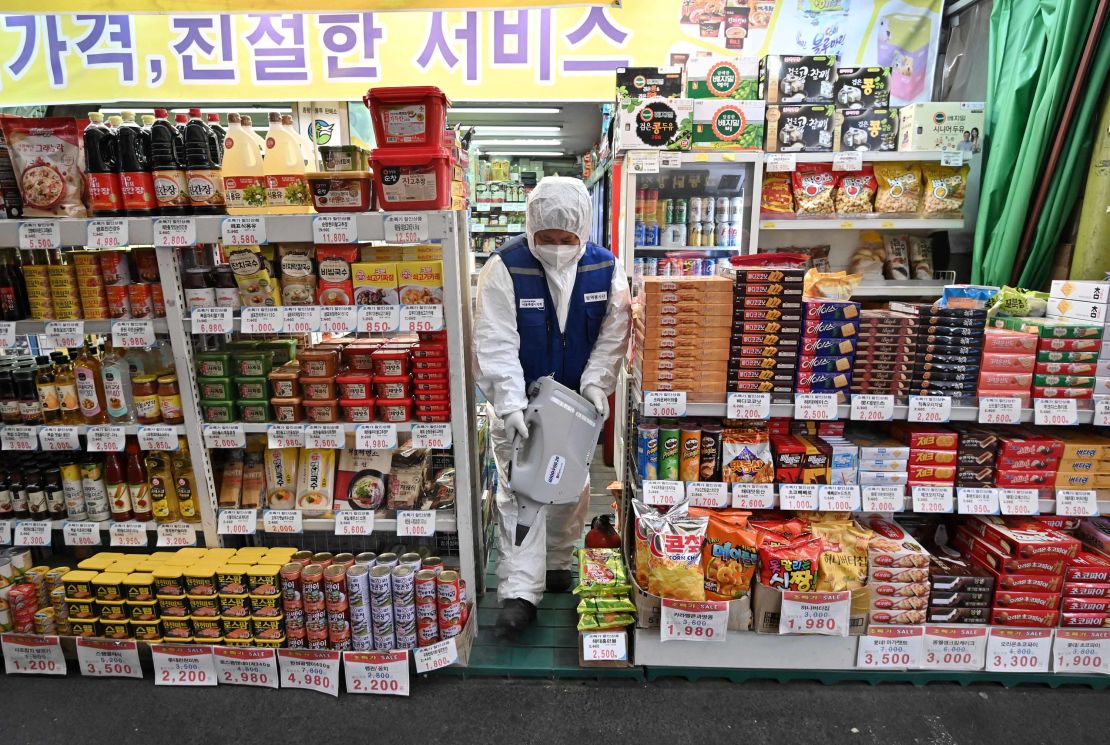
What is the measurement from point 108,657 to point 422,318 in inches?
72.3

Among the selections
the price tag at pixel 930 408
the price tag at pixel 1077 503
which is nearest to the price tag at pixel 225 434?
the price tag at pixel 930 408

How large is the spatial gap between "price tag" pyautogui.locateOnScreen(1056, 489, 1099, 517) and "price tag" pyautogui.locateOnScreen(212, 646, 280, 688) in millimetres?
3103

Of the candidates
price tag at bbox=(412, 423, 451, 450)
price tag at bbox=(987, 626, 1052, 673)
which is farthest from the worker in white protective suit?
price tag at bbox=(987, 626, 1052, 673)

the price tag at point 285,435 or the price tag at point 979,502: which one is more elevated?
the price tag at point 285,435

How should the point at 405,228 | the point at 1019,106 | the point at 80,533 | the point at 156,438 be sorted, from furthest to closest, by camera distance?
the point at 1019,106 → the point at 80,533 → the point at 156,438 → the point at 405,228

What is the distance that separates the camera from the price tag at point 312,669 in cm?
224

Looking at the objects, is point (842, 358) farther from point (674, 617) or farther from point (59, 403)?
point (59, 403)

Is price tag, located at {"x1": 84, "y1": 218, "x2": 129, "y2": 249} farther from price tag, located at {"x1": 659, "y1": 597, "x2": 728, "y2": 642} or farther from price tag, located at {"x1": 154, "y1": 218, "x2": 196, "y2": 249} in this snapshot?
price tag, located at {"x1": 659, "y1": 597, "x2": 728, "y2": 642}

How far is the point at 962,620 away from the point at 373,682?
7.49 ft

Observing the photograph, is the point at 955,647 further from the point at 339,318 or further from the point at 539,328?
the point at 339,318

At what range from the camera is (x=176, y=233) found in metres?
2.16

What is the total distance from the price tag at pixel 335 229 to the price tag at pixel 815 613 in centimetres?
206

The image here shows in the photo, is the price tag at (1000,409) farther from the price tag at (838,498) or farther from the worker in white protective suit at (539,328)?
the worker in white protective suit at (539,328)

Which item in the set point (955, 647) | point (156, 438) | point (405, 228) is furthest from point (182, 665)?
point (955, 647)
